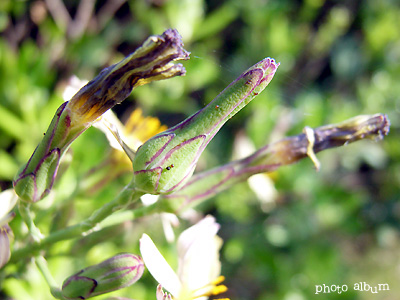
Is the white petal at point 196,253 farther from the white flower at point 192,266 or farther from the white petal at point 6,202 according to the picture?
the white petal at point 6,202

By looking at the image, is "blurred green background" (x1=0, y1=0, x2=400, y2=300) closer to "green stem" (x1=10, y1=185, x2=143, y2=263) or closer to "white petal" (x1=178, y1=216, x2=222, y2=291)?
"green stem" (x1=10, y1=185, x2=143, y2=263)

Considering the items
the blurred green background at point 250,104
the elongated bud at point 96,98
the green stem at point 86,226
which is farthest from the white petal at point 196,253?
the blurred green background at point 250,104

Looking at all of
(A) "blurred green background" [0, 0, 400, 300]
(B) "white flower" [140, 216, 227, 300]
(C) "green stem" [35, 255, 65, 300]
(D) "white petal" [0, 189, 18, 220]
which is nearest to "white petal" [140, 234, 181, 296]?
(B) "white flower" [140, 216, 227, 300]

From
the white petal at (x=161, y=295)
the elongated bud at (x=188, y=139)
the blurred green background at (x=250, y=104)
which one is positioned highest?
the blurred green background at (x=250, y=104)

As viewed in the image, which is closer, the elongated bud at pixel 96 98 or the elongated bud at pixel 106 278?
the elongated bud at pixel 96 98

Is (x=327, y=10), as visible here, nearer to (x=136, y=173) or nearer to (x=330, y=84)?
(x=330, y=84)

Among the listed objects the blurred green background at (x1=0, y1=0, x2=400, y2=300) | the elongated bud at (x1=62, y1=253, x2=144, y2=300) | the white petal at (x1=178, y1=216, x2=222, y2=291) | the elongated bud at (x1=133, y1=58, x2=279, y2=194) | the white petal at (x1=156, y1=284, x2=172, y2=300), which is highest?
the blurred green background at (x1=0, y1=0, x2=400, y2=300)
